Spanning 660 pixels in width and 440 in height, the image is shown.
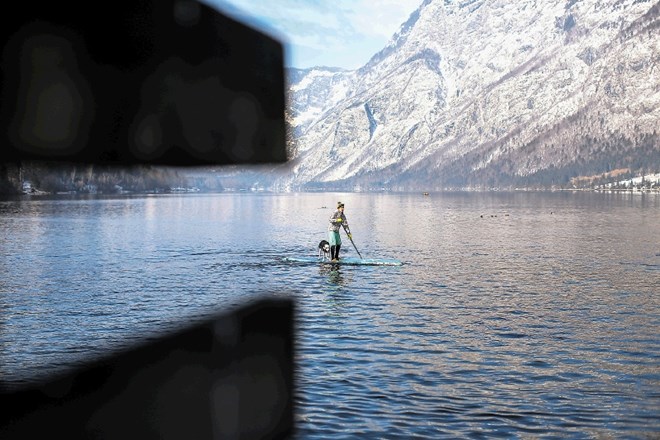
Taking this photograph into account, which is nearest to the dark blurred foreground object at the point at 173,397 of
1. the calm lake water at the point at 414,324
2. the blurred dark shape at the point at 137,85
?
the calm lake water at the point at 414,324

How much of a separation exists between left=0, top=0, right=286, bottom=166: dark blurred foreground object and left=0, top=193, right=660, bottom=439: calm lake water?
836 cm

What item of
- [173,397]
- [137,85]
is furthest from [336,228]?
[137,85]

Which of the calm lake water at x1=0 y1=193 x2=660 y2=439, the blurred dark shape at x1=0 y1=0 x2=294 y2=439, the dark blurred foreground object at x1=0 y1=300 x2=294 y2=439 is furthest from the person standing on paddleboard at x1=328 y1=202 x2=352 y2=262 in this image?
the blurred dark shape at x1=0 y1=0 x2=294 y2=439

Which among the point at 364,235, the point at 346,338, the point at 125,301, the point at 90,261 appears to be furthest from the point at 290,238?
the point at 346,338

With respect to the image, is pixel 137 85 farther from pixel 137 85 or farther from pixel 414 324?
pixel 414 324

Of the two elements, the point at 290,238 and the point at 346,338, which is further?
the point at 290,238

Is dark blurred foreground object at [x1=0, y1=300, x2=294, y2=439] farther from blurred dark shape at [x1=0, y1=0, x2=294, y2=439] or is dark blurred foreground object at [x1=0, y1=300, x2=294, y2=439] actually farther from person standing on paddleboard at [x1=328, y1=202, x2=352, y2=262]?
person standing on paddleboard at [x1=328, y1=202, x2=352, y2=262]

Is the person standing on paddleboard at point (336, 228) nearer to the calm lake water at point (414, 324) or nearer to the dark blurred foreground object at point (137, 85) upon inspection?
the calm lake water at point (414, 324)

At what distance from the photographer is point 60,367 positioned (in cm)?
1980

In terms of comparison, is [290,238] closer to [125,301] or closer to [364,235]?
[364,235]

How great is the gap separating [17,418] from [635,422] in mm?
12044

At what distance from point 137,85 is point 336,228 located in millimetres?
39414

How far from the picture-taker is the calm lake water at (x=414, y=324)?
1591cm

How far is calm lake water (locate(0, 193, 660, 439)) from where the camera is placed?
52.2ft
